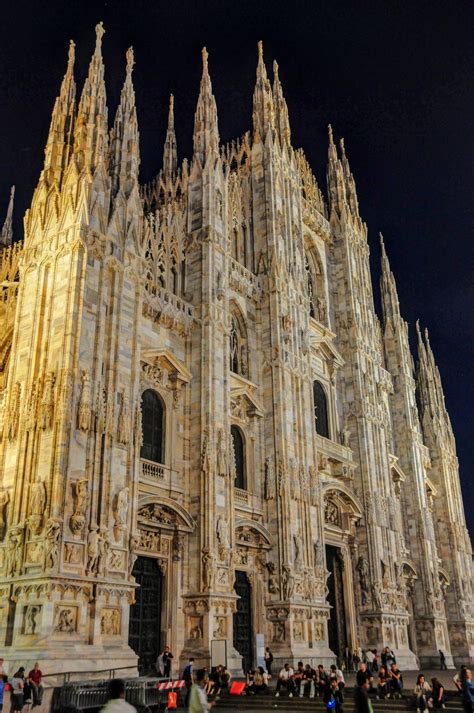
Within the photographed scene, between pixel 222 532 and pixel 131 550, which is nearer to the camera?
pixel 131 550

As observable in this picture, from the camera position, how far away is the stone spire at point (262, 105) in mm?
36656

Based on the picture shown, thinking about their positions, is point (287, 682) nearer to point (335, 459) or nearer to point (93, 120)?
point (335, 459)

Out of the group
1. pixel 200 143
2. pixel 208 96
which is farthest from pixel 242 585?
pixel 208 96

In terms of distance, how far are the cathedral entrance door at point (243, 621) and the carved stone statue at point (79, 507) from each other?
9.31 metres

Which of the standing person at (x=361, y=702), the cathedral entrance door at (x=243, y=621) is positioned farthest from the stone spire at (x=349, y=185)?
the standing person at (x=361, y=702)

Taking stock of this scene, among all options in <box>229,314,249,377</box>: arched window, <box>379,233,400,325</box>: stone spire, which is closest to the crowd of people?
<box>229,314,249,377</box>: arched window

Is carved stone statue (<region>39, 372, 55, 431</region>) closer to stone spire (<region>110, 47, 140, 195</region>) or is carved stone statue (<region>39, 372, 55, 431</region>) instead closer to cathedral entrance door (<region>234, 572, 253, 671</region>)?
stone spire (<region>110, 47, 140, 195</region>)

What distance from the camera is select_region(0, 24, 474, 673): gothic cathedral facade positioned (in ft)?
62.5

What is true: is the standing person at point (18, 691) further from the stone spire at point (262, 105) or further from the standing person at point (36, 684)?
the stone spire at point (262, 105)

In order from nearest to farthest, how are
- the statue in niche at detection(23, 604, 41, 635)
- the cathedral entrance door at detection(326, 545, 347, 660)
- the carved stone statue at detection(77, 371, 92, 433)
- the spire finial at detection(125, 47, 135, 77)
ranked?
the statue in niche at detection(23, 604, 41, 635), the carved stone statue at detection(77, 371, 92, 433), the spire finial at detection(125, 47, 135, 77), the cathedral entrance door at detection(326, 545, 347, 660)

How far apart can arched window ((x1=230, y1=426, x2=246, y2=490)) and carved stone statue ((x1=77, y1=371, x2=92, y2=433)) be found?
904 cm

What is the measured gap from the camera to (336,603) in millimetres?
31875

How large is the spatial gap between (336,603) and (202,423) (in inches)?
492

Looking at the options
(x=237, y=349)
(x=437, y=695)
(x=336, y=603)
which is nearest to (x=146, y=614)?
(x=437, y=695)
